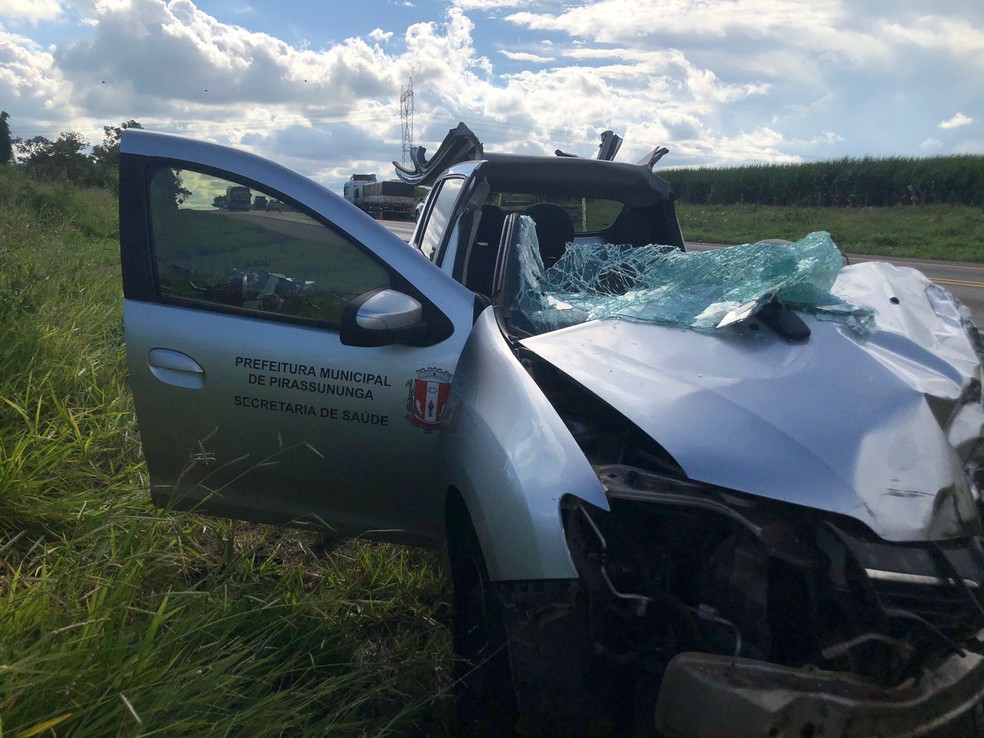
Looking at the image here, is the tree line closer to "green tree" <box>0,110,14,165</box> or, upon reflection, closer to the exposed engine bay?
"green tree" <box>0,110,14,165</box>

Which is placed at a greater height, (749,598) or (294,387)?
(294,387)

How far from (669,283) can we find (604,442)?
1.20m

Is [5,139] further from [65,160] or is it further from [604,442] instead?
[604,442]

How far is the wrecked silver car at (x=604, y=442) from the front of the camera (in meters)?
1.85

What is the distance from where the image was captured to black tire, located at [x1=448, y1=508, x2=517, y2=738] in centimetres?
221

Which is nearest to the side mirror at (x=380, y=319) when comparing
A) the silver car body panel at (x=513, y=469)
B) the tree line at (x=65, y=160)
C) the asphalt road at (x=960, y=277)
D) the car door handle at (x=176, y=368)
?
the silver car body panel at (x=513, y=469)

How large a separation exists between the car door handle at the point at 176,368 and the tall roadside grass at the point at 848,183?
26737mm

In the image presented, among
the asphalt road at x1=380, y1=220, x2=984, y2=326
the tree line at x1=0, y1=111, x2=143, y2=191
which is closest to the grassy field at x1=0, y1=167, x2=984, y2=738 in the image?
the asphalt road at x1=380, y1=220, x2=984, y2=326

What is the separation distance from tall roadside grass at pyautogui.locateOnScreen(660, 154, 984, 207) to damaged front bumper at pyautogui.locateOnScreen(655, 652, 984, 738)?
1081 inches

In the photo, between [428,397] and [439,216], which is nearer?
[428,397]

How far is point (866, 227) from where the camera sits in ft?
82.9

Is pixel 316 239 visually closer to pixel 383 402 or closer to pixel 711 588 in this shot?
pixel 383 402

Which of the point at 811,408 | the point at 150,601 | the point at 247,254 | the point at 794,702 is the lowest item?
the point at 150,601

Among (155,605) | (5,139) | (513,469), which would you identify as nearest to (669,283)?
(513,469)
